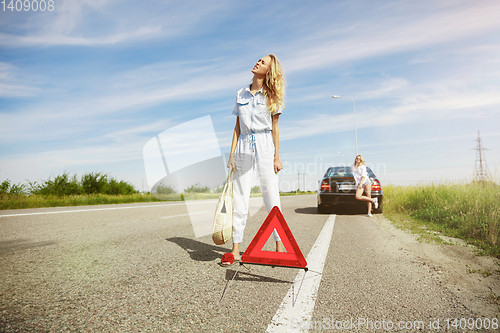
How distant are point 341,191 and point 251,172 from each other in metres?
6.20

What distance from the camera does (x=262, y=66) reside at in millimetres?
3504

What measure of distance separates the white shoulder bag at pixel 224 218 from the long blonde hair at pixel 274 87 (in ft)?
3.17

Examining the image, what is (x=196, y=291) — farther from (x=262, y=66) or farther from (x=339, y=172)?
(x=339, y=172)

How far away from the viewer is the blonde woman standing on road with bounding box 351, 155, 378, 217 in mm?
8867

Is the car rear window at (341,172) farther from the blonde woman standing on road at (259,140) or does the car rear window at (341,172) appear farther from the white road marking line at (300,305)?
the blonde woman standing on road at (259,140)

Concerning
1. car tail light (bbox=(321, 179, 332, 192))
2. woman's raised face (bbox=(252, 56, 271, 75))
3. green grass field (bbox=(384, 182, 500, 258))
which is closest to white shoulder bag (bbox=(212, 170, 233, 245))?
woman's raised face (bbox=(252, 56, 271, 75))

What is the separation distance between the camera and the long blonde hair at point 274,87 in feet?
11.5

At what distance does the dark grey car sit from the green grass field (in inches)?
49.2

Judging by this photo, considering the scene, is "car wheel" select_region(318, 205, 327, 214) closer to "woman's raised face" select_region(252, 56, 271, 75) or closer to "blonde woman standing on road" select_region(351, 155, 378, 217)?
"blonde woman standing on road" select_region(351, 155, 378, 217)

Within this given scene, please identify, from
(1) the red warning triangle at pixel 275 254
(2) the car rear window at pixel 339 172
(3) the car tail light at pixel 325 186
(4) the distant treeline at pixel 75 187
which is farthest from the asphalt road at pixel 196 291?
(4) the distant treeline at pixel 75 187

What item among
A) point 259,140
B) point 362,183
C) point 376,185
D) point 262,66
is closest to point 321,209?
point 362,183

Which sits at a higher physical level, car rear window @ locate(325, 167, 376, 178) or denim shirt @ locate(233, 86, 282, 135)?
denim shirt @ locate(233, 86, 282, 135)

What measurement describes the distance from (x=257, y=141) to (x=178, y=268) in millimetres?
1616

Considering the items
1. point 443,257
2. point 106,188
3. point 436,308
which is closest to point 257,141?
A: point 436,308
